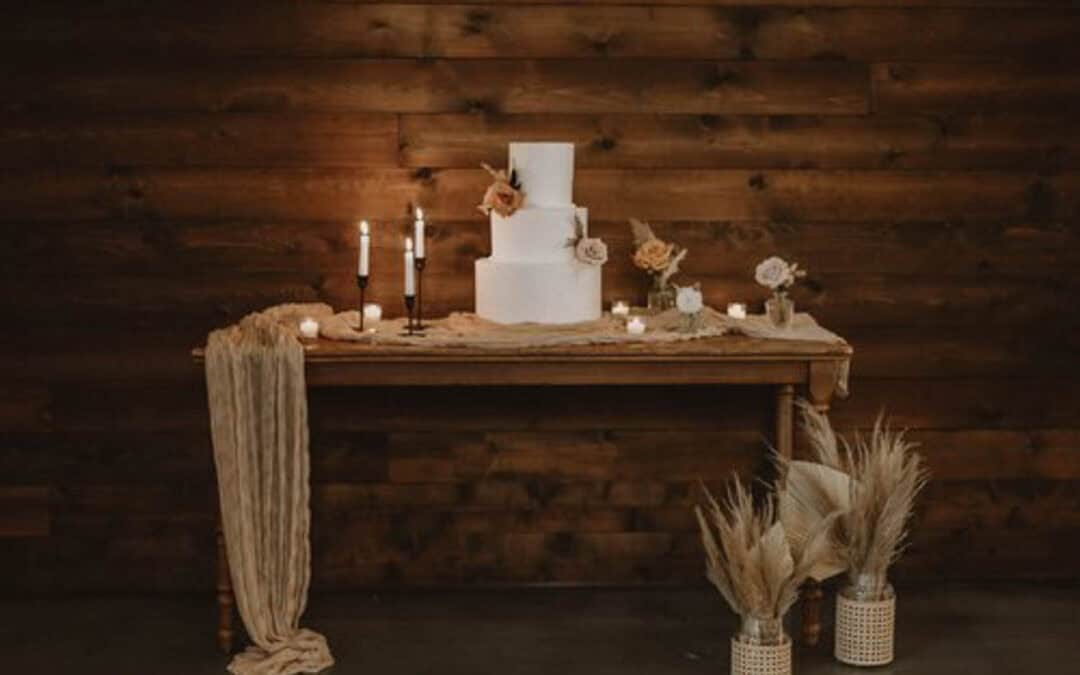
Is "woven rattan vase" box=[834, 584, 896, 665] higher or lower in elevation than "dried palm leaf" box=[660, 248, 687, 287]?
lower

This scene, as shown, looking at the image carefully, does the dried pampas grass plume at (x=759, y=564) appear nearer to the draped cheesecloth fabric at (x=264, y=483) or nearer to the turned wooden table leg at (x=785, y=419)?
the turned wooden table leg at (x=785, y=419)

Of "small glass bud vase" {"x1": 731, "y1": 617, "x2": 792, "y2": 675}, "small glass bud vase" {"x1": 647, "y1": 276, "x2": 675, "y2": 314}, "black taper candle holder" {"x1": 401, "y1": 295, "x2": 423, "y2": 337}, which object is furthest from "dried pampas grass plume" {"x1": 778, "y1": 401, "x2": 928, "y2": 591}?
"black taper candle holder" {"x1": 401, "y1": 295, "x2": 423, "y2": 337}

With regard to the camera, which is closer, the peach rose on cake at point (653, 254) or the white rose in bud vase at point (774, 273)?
the white rose in bud vase at point (774, 273)

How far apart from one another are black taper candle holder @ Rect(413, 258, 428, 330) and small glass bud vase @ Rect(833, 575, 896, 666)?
1313 mm

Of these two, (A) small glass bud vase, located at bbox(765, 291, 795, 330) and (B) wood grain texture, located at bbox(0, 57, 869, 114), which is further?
(B) wood grain texture, located at bbox(0, 57, 869, 114)

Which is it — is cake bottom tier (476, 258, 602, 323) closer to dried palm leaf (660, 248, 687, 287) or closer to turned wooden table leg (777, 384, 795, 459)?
dried palm leaf (660, 248, 687, 287)

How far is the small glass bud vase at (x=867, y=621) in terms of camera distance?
3.98m

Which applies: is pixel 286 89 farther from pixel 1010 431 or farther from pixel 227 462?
pixel 1010 431

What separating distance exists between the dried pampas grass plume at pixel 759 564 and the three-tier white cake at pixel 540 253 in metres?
0.75

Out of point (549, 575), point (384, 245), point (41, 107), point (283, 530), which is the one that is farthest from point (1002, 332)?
point (41, 107)

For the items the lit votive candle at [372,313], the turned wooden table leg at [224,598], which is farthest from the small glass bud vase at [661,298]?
the turned wooden table leg at [224,598]

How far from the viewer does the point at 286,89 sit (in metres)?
4.50

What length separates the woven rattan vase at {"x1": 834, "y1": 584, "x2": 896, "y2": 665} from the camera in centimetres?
398

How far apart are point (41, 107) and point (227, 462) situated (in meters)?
1.26
